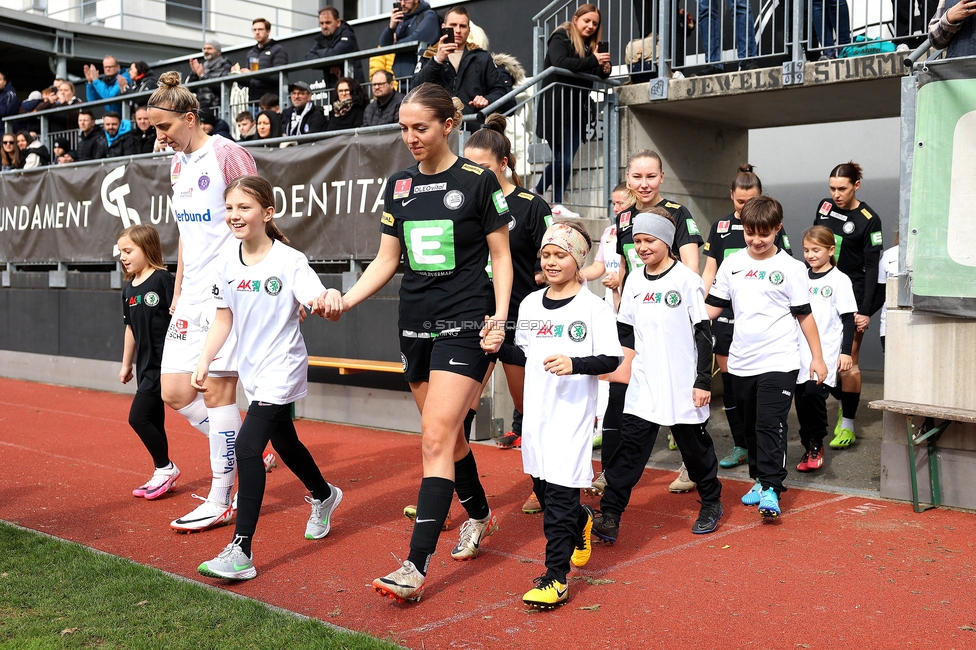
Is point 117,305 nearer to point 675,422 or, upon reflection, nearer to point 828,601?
point 675,422

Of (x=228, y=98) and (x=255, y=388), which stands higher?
(x=228, y=98)

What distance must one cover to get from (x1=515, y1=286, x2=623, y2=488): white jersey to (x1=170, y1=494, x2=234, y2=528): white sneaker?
6.71 feet

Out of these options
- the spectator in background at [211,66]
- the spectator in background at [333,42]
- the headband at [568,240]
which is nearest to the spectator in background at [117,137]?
the spectator in background at [211,66]

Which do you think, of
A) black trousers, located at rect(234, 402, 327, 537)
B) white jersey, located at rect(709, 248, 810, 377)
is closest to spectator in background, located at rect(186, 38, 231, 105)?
white jersey, located at rect(709, 248, 810, 377)

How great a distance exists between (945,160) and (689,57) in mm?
4639

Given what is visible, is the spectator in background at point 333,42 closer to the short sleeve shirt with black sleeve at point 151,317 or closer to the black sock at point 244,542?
the short sleeve shirt with black sleeve at point 151,317

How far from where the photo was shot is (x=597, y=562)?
15.8 ft

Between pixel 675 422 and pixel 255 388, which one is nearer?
pixel 255 388

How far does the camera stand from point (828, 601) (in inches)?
165

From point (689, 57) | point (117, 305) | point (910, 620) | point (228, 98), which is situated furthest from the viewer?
point (228, 98)

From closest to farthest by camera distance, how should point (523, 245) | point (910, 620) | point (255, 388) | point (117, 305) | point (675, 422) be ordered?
point (910, 620) < point (255, 388) < point (675, 422) < point (523, 245) < point (117, 305)

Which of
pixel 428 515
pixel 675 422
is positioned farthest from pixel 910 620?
pixel 428 515

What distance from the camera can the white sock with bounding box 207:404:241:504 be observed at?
5.56 metres

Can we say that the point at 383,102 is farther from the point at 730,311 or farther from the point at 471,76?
the point at 730,311
